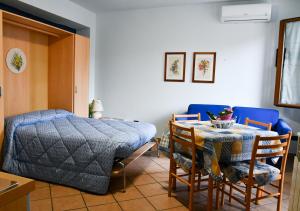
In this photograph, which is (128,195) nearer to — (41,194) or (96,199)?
(96,199)

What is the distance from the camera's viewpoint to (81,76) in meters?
4.25

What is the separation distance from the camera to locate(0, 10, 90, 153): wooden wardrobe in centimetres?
361

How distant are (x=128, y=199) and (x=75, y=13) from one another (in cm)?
342

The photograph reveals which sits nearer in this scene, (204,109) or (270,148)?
(270,148)

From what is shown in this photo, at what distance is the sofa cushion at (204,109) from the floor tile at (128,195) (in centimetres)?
190

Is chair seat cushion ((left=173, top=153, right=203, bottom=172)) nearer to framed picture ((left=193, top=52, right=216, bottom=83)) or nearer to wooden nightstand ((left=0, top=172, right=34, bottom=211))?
wooden nightstand ((left=0, top=172, right=34, bottom=211))

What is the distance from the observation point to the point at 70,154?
2584mm

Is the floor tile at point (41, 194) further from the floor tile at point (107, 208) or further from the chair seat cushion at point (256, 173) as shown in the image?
the chair seat cushion at point (256, 173)

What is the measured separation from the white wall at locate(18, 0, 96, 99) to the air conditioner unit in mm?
2550

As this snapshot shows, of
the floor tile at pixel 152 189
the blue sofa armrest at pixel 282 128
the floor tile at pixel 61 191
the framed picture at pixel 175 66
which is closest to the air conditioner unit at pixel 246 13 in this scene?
the framed picture at pixel 175 66

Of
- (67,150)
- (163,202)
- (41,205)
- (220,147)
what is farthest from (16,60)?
(220,147)

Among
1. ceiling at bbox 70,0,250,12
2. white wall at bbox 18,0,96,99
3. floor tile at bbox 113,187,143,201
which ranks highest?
ceiling at bbox 70,0,250,12

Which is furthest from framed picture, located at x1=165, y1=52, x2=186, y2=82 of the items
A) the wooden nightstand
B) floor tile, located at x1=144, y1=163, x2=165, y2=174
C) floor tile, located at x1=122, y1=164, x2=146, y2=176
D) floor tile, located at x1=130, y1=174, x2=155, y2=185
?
the wooden nightstand

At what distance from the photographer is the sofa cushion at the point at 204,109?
Answer: 13.2ft
